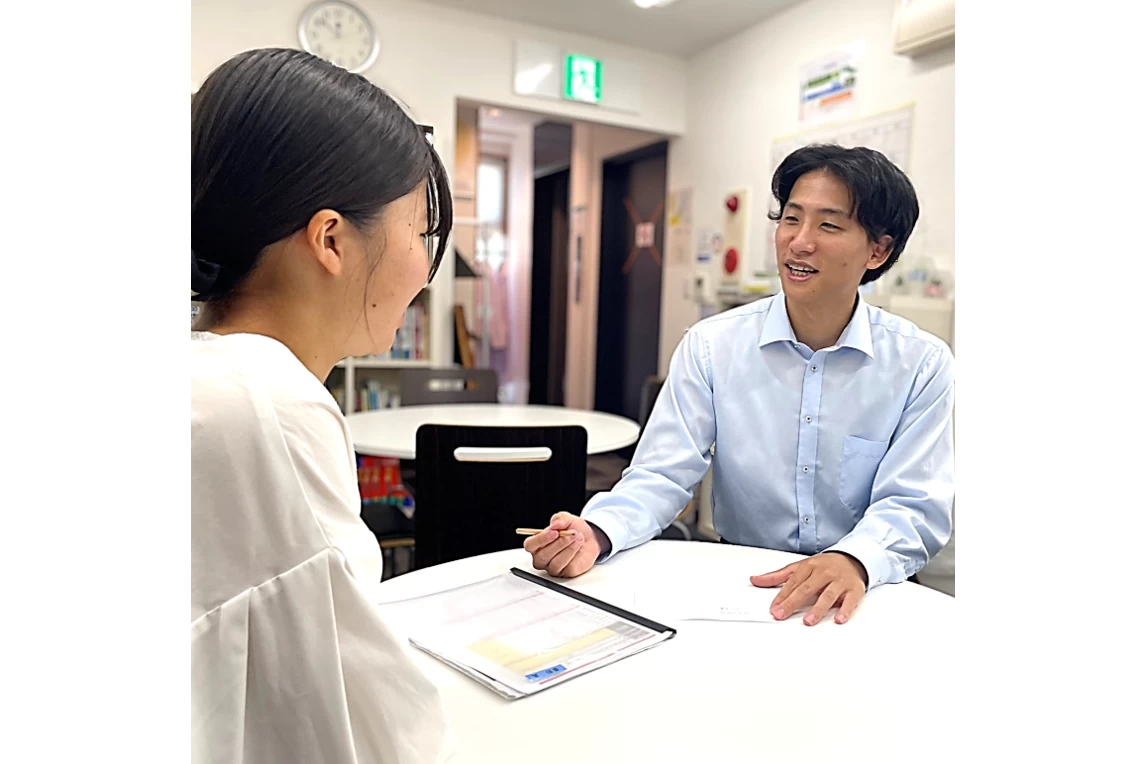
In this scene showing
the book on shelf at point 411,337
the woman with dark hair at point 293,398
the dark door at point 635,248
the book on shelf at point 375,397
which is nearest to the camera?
the woman with dark hair at point 293,398

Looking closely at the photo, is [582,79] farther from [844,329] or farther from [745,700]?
[745,700]

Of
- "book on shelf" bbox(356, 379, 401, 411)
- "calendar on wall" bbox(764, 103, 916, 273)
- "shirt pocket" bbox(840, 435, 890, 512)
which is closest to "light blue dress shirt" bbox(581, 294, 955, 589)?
"shirt pocket" bbox(840, 435, 890, 512)

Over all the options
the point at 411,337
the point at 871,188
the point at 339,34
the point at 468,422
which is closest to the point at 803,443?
the point at 871,188

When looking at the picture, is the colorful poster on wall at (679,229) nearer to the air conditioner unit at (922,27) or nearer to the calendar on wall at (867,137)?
the calendar on wall at (867,137)

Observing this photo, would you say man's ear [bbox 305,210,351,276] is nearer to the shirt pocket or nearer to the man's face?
the man's face

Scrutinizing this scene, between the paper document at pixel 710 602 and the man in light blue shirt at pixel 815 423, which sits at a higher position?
the man in light blue shirt at pixel 815 423

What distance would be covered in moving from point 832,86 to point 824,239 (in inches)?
8.0

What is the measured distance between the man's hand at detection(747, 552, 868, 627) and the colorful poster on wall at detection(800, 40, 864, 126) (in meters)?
0.43

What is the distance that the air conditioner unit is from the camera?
25.9 inches

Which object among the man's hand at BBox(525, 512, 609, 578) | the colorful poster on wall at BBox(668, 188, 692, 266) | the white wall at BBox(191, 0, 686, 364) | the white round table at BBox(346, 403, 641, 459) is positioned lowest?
the man's hand at BBox(525, 512, 609, 578)

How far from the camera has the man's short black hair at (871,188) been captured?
635 mm

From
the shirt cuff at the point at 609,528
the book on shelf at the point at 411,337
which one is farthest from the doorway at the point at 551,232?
the book on shelf at the point at 411,337

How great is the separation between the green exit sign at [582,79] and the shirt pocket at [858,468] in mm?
438
